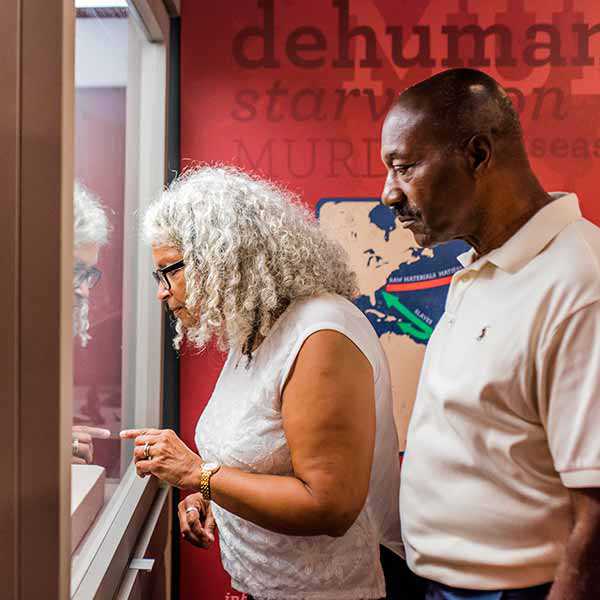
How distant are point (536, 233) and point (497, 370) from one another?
23 centimetres

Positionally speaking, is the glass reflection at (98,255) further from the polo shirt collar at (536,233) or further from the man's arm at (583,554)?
the man's arm at (583,554)

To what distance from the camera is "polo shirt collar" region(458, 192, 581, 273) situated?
1079 mm

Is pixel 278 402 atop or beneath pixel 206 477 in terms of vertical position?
atop

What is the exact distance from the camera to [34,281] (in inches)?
33.3

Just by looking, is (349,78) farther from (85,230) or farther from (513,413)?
(513,413)

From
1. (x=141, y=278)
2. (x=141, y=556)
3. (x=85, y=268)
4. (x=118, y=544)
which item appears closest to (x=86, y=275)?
(x=85, y=268)

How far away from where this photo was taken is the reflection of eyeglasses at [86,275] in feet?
3.97

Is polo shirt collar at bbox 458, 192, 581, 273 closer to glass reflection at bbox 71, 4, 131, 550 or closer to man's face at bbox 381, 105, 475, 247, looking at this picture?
man's face at bbox 381, 105, 475, 247

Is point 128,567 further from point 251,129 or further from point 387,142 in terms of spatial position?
point 251,129

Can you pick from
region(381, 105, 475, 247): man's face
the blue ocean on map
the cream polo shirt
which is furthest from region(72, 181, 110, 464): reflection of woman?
the blue ocean on map

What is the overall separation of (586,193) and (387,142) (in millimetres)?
1409

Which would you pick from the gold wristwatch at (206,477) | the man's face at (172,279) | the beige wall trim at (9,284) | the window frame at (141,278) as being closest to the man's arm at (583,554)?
the gold wristwatch at (206,477)

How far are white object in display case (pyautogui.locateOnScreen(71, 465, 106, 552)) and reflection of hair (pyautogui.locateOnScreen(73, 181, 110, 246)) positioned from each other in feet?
1.40

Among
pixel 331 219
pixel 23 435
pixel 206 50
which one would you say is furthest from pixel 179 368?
pixel 23 435
